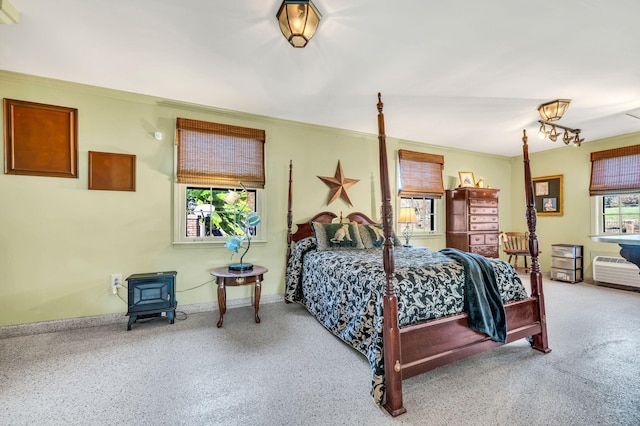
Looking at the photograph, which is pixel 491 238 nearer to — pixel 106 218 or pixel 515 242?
pixel 515 242

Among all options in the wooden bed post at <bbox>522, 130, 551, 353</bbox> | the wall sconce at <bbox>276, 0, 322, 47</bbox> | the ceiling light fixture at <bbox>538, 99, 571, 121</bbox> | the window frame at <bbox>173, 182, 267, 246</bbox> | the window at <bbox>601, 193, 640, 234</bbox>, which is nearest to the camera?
the wall sconce at <bbox>276, 0, 322, 47</bbox>

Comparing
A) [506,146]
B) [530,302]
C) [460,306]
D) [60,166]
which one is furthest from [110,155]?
[506,146]

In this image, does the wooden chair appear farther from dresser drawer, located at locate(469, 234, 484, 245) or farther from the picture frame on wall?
the picture frame on wall

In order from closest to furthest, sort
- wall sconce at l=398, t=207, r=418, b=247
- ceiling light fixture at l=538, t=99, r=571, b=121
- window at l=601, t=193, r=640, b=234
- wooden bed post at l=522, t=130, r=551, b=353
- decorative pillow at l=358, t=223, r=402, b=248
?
wooden bed post at l=522, t=130, r=551, b=353, ceiling light fixture at l=538, t=99, r=571, b=121, decorative pillow at l=358, t=223, r=402, b=248, wall sconce at l=398, t=207, r=418, b=247, window at l=601, t=193, r=640, b=234

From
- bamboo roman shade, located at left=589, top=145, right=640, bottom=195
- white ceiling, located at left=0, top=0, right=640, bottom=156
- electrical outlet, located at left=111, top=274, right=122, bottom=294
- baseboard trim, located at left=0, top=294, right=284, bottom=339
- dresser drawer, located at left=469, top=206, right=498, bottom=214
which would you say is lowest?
baseboard trim, located at left=0, top=294, right=284, bottom=339

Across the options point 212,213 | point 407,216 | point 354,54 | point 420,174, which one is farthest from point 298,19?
point 420,174

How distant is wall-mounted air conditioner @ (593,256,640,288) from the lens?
420 centimetres

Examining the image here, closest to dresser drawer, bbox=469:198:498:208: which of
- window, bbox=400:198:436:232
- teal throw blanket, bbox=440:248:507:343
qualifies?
window, bbox=400:198:436:232

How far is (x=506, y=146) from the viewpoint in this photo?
529 cm

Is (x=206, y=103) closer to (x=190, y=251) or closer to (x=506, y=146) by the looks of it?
(x=190, y=251)

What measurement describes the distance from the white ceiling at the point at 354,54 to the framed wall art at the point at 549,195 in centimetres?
194

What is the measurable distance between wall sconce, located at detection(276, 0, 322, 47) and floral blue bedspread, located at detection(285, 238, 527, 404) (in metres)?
1.81

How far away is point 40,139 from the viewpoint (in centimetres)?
280

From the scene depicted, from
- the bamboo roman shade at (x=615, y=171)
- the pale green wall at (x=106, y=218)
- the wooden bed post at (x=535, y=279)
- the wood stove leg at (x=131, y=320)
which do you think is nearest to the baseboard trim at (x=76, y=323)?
the pale green wall at (x=106, y=218)
